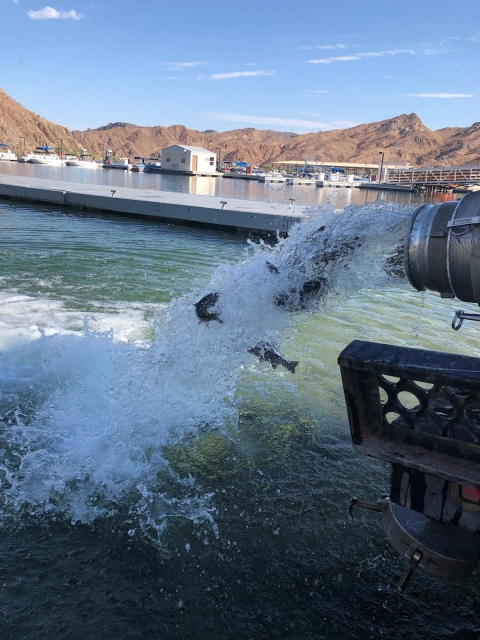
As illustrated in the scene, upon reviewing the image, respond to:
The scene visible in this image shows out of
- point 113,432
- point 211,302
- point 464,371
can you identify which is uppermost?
point 464,371

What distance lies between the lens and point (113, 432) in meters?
4.76

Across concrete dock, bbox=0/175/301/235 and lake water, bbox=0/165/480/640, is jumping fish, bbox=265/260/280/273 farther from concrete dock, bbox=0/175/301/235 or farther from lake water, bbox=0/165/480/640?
concrete dock, bbox=0/175/301/235

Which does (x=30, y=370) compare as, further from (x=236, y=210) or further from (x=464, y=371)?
(x=236, y=210)

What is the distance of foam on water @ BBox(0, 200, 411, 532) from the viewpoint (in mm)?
4027

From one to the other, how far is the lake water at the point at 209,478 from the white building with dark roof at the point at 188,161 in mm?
84458

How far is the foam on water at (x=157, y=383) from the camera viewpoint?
4.03 m

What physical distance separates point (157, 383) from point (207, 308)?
3.29 ft

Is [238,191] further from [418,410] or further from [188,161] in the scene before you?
[188,161]

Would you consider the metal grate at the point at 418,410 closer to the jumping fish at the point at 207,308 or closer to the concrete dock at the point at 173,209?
the jumping fish at the point at 207,308

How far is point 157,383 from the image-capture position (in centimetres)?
534

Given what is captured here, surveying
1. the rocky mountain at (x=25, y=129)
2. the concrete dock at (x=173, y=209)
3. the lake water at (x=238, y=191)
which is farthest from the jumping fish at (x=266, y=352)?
the rocky mountain at (x=25, y=129)

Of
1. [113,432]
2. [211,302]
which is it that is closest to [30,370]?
[113,432]

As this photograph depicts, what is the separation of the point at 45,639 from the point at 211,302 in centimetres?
319

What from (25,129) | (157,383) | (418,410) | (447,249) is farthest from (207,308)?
(25,129)
